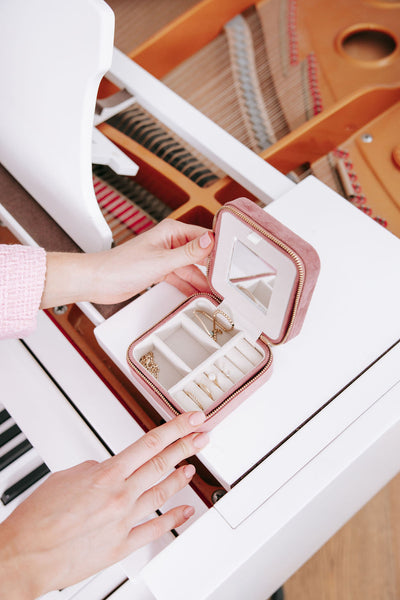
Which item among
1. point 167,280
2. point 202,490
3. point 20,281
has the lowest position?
point 202,490

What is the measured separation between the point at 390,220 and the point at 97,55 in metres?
0.84

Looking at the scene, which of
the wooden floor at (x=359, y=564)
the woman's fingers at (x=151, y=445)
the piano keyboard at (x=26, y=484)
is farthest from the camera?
the wooden floor at (x=359, y=564)

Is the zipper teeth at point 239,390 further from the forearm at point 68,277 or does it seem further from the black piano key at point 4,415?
the black piano key at point 4,415

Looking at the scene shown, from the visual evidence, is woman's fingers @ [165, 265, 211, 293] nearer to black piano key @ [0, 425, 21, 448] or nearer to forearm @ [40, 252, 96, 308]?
forearm @ [40, 252, 96, 308]

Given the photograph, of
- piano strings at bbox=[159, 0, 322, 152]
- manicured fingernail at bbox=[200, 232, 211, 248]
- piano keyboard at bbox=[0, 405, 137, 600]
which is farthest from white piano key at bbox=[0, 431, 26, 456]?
piano strings at bbox=[159, 0, 322, 152]

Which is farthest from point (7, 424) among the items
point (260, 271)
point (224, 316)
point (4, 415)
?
point (260, 271)

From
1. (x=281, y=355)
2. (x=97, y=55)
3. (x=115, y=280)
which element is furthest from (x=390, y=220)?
(x=97, y=55)

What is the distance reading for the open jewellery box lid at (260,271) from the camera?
79cm

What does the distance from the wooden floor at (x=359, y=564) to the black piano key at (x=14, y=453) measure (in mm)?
1065

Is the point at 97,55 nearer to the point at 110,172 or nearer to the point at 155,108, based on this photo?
the point at 155,108

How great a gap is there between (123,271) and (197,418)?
1.09ft

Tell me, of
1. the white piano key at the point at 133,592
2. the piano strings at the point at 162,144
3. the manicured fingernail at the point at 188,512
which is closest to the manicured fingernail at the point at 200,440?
the manicured fingernail at the point at 188,512

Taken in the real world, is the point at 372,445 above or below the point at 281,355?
below

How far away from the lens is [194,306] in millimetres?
1024
